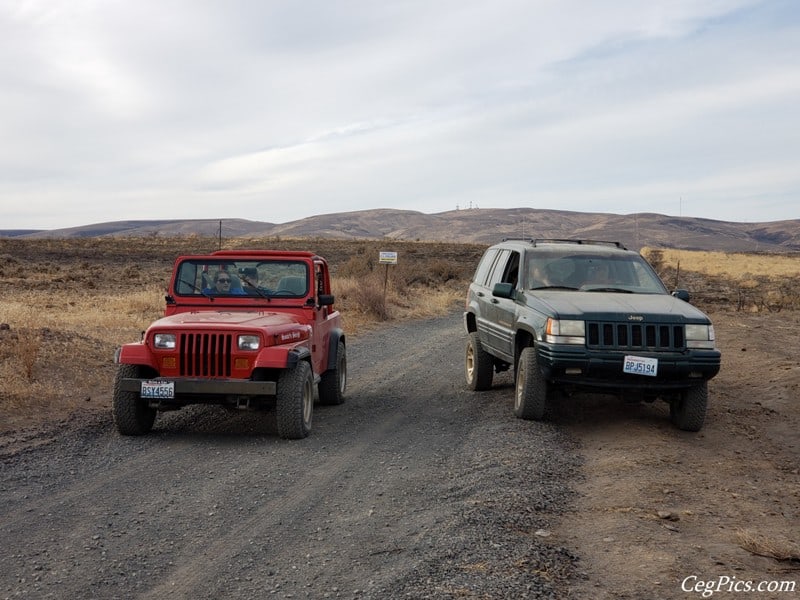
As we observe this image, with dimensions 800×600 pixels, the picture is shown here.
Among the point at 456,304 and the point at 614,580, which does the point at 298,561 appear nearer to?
the point at 614,580

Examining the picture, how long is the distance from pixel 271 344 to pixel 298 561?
332 centimetres

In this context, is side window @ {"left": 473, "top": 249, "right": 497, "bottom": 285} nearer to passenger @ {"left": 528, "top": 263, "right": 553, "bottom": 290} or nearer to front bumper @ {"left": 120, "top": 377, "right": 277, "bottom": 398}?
passenger @ {"left": 528, "top": 263, "right": 553, "bottom": 290}

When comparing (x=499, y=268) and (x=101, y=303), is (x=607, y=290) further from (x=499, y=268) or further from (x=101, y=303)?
(x=101, y=303)

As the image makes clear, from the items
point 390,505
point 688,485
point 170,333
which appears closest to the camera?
point 390,505

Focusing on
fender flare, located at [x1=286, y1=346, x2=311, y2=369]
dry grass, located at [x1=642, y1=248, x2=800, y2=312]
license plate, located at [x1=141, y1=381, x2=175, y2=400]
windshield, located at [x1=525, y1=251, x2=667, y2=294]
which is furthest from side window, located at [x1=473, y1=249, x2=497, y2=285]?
dry grass, located at [x1=642, y1=248, x2=800, y2=312]

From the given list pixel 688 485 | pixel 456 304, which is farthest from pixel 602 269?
pixel 456 304

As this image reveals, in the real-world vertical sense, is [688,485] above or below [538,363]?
below

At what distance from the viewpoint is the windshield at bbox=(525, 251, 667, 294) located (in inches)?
363

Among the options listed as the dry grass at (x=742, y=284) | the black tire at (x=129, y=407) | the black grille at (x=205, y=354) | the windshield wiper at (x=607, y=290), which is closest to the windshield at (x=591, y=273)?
the windshield wiper at (x=607, y=290)

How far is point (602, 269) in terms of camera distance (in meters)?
9.44

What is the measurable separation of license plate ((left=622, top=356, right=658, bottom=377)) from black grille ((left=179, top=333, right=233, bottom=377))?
3.80m

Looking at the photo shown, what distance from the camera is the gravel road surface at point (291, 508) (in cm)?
435

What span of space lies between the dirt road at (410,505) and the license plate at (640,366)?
2.18ft

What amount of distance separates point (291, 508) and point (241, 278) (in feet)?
13.2
